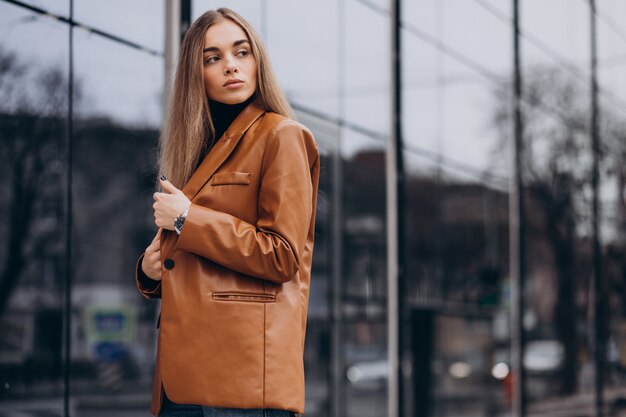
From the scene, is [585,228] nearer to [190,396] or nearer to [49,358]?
[190,396]

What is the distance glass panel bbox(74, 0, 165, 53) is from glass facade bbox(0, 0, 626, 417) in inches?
0.9

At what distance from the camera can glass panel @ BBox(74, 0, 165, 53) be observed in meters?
6.20

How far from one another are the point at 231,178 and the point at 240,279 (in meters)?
0.26

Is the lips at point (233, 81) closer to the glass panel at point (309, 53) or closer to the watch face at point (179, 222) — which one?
the watch face at point (179, 222)

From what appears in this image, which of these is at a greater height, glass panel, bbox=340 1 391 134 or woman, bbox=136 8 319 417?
glass panel, bbox=340 1 391 134

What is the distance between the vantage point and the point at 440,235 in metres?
12.9

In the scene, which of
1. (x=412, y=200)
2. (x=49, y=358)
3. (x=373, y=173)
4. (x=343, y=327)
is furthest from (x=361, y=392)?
(x=49, y=358)

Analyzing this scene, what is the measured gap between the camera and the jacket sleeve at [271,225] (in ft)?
7.93

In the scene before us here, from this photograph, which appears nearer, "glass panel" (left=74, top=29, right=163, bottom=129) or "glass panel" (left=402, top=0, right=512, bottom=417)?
"glass panel" (left=402, top=0, right=512, bottom=417)

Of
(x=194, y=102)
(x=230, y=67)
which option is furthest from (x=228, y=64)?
(x=194, y=102)

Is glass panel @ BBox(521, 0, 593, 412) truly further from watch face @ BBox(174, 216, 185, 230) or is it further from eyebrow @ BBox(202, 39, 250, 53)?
watch face @ BBox(174, 216, 185, 230)

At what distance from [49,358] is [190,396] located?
96.8 feet

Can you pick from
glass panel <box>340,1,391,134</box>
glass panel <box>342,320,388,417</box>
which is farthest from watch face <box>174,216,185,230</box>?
glass panel <box>340,1,391,134</box>

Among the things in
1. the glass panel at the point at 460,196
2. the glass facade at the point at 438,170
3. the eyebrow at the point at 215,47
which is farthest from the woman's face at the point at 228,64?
the glass panel at the point at 460,196
